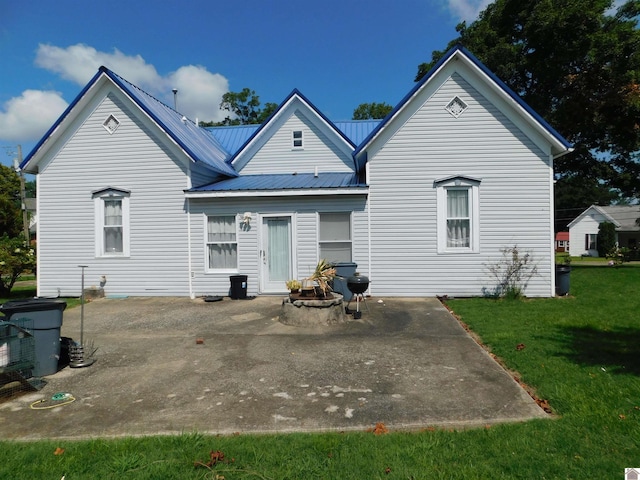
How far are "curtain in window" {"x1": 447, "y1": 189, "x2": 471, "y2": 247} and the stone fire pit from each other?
16.3 ft

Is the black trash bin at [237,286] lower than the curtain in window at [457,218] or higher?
lower

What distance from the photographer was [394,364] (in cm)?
607

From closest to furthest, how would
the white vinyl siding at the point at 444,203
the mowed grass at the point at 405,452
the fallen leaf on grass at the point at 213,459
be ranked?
the mowed grass at the point at 405,452 → the fallen leaf on grass at the point at 213,459 → the white vinyl siding at the point at 444,203

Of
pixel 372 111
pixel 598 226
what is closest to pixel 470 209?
pixel 372 111

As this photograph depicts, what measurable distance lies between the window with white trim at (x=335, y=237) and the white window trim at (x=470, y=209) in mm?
2679

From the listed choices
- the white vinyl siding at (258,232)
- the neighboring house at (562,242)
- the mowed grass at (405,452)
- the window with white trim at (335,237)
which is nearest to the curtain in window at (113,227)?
the white vinyl siding at (258,232)

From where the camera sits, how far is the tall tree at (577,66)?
17500 mm

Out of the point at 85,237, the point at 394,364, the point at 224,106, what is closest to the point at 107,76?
A: the point at 85,237

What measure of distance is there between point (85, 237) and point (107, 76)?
16.8ft

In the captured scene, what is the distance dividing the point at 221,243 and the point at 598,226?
57028mm

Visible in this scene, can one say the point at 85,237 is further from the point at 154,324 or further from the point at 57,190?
the point at 154,324

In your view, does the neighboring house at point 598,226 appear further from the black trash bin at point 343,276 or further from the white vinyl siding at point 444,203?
the black trash bin at point 343,276

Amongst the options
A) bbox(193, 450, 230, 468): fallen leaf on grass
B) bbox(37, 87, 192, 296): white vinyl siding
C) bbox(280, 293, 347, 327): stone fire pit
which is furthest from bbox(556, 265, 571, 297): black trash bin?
bbox(193, 450, 230, 468): fallen leaf on grass

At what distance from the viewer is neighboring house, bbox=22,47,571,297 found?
1180 centimetres
